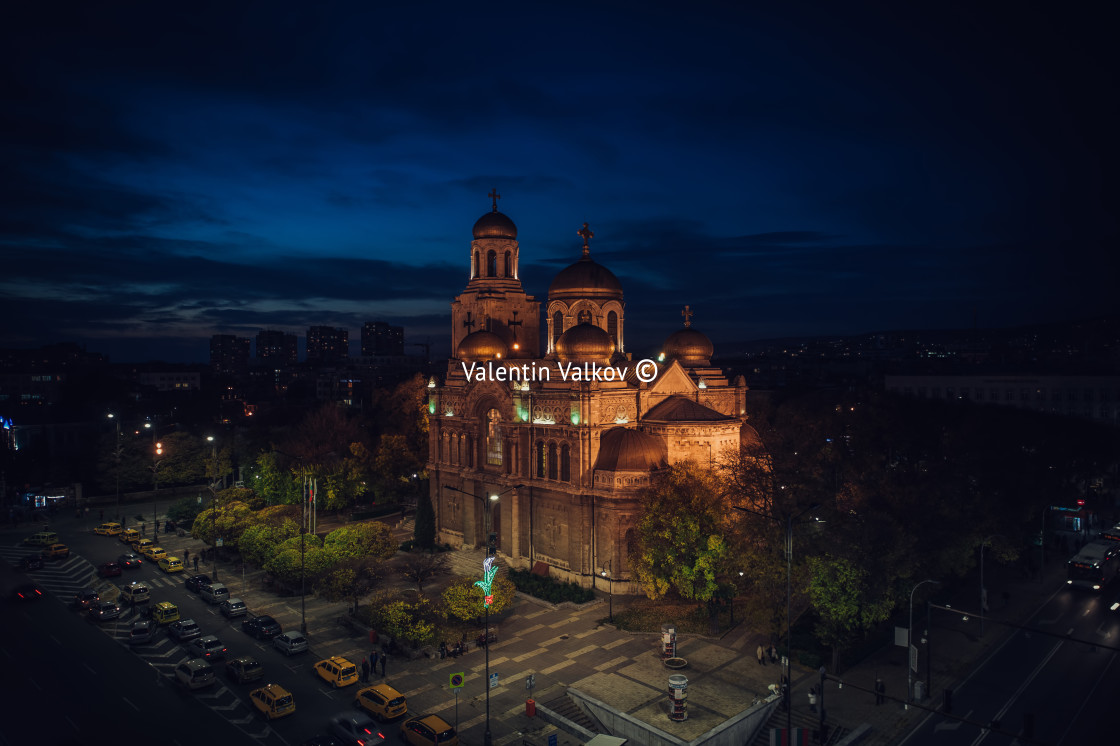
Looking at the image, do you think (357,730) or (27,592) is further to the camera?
(27,592)

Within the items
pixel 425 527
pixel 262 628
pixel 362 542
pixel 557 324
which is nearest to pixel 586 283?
pixel 557 324

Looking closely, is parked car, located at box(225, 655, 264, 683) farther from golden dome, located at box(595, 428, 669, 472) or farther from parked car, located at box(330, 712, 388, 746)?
golden dome, located at box(595, 428, 669, 472)

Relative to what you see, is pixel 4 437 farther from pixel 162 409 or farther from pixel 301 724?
pixel 301 724

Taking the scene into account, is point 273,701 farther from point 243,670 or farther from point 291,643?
point 291,643

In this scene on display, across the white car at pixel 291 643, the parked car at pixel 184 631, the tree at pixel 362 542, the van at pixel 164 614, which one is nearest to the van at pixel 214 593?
the van at pixel 164 614

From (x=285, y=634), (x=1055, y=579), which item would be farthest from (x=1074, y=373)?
(x=285, y=634)
